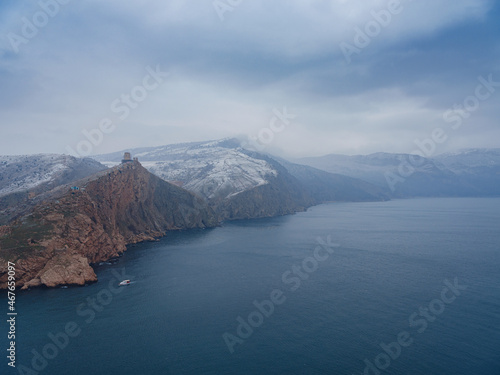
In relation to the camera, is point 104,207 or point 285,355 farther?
point 104,207

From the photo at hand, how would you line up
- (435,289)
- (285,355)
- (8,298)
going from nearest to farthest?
(285,355), (8,298), (435,289)

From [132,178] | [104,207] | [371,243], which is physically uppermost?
[132,178]

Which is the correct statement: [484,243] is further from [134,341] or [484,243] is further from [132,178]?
[132,178]

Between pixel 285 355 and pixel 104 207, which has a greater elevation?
pixel 104 207

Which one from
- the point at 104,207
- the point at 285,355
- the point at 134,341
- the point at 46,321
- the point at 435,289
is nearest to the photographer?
the point at 285,355

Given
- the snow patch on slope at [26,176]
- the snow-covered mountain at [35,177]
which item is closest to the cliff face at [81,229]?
the snow-covered mountain at [35,177]

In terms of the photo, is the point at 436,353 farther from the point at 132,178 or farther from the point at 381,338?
the point at 132,178

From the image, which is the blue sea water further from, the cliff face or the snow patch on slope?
the snow patch on slope

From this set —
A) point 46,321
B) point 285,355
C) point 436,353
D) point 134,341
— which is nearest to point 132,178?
point 46,321
